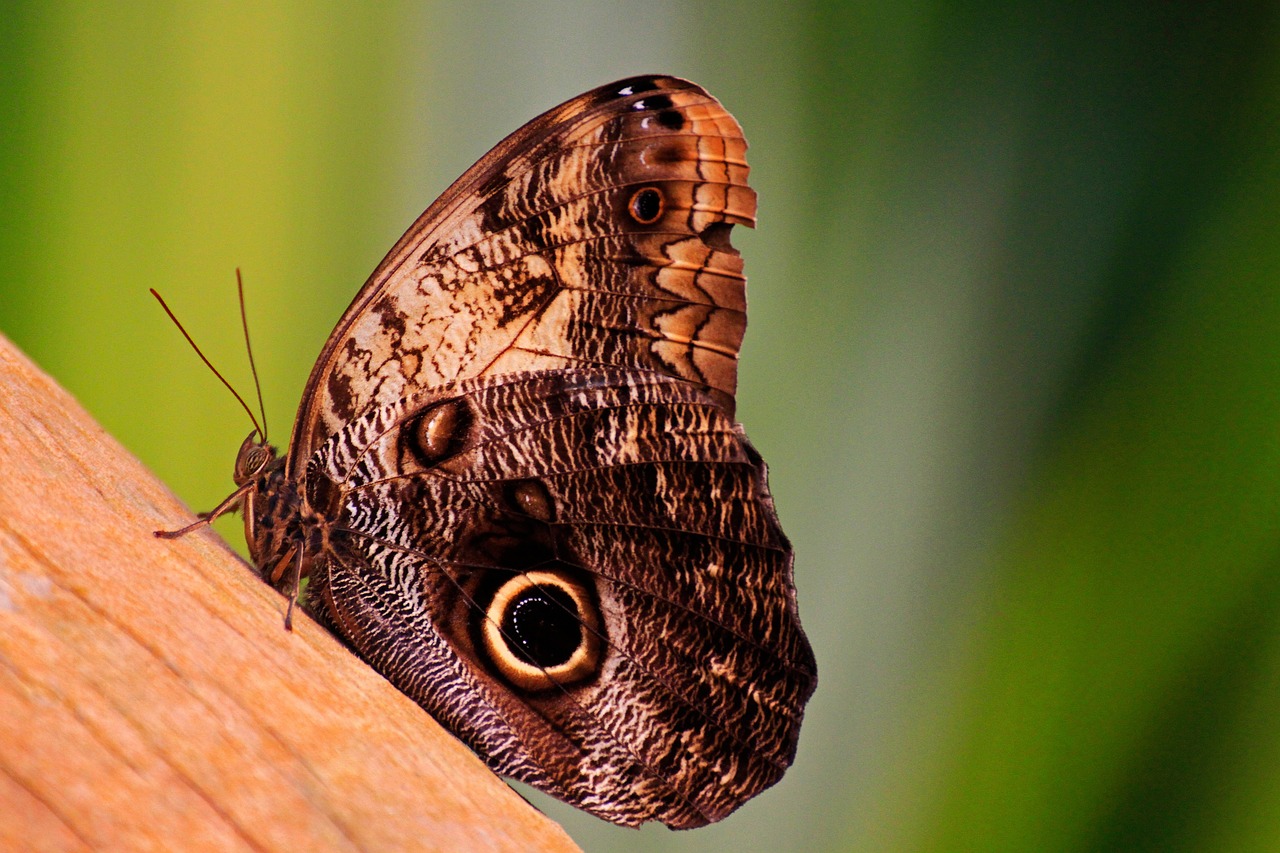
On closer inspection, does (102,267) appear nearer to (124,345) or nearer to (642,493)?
(124,345)

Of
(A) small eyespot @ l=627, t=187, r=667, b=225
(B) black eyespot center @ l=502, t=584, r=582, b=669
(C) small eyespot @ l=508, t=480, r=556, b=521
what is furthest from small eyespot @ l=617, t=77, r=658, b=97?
(B) black eyespot center @ l=502, t=584, r=582, b=669

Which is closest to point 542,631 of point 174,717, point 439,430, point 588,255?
point 439,430

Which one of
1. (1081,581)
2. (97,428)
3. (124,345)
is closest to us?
(97,428)

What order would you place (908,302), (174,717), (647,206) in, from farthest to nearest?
(908,302), (647,206), (174,717)

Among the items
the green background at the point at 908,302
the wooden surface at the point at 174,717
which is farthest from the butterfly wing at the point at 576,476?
the wooden surface at the point at 174,717

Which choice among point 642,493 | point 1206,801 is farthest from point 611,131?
point 1206,801

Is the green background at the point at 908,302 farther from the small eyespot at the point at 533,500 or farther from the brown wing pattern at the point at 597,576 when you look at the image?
the small eyespot at the point at 533,500

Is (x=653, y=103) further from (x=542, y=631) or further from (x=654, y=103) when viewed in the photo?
(x=542, y=631)
